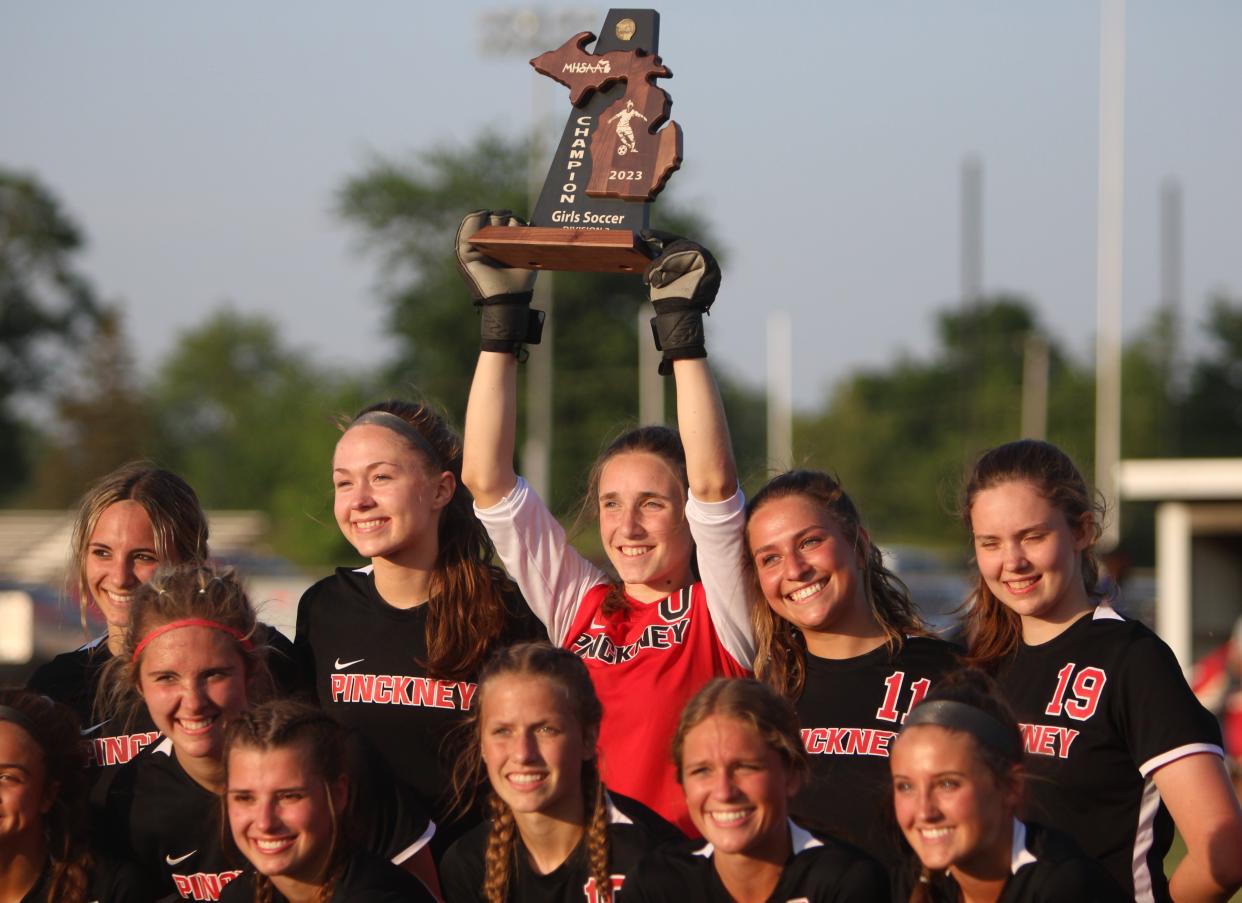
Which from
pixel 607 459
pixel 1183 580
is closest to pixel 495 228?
pixel 607 459

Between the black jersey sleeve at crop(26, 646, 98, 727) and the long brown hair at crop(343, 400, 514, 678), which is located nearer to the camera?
the long brown hair at crop(343, 400, 514, 678)

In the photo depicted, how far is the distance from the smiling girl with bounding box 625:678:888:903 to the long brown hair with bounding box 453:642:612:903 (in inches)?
6.0

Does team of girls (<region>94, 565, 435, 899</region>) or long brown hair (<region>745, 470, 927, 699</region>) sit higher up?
long brown hair (<region>745, 470, 927, 699</region>)

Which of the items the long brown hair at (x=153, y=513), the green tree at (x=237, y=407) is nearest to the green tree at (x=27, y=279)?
the green tree at (x=237, y=407)

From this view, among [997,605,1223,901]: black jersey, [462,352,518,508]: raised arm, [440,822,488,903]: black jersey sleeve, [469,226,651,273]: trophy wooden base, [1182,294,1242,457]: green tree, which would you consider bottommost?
[440,822,488,903]: black jersey sleeve

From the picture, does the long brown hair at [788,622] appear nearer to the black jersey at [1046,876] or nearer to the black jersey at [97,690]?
the black jersey at [1046,876]

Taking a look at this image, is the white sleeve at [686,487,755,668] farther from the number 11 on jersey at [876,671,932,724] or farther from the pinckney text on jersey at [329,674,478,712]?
the pinckney text on jersey at [329,674,478,712]

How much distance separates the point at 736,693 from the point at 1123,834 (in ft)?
3.19

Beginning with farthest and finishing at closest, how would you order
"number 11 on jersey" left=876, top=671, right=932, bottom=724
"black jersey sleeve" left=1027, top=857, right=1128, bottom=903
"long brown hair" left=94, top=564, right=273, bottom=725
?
"long brown hair" left=94, top=564, right=273, bottom=725 → "number 11 on jersey" left=876, top=671, right=932, bottom=724 → "black jersey sleeve" left=1027, top=857, right=1128, bottom=903

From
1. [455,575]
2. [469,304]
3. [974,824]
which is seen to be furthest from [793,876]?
[469,304]

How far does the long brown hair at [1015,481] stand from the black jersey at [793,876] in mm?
732

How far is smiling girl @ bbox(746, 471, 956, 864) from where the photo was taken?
3852mm

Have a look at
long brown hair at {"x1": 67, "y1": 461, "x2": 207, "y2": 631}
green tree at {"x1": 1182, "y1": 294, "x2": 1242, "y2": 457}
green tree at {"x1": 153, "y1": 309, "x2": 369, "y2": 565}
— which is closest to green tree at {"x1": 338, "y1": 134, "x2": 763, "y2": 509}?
green tree at {"x1": 153, "y1": 309, "x2": 369, "y2": 565}

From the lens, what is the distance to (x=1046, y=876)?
3.31 meters
